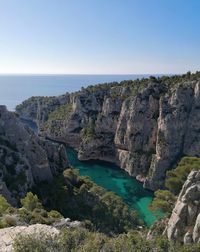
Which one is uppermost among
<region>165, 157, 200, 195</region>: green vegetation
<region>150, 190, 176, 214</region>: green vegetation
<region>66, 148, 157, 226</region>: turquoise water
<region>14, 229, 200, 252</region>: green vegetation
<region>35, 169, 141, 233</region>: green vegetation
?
<region>14, 229, 200, 252</region>: green vegetation

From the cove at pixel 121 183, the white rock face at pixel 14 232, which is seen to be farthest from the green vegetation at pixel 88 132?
the white rock face at pixel 14 232

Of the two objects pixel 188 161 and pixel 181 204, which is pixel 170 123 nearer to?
pixel 188 161

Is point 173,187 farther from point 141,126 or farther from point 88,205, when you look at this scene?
point 141,126

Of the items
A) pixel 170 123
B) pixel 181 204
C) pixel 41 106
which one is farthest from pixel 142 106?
pixel 41 106

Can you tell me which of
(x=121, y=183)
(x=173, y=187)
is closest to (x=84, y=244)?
(x=173, y=187)

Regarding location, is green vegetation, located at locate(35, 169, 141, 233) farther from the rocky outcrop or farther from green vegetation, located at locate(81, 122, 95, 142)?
green vegetation, located at locate(81, 122, 95, 142)

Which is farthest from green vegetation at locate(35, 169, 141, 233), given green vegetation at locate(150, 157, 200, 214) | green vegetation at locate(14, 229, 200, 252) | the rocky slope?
green vegetation at locate(14, 229, 200, 252)
